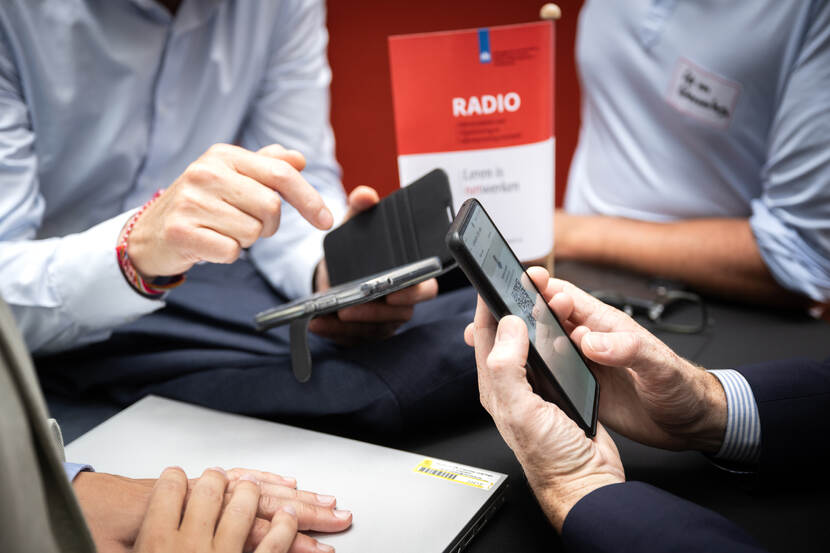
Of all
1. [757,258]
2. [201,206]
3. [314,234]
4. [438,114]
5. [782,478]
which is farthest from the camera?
[314,234]

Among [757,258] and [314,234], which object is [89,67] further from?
[757,258]

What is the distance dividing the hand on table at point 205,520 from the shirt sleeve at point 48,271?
361 mm

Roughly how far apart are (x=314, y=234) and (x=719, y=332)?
27.1 inches

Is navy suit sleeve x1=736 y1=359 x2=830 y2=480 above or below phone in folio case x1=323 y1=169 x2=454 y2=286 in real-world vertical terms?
below

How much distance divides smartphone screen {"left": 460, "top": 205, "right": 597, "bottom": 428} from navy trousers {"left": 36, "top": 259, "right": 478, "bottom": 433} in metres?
0.15

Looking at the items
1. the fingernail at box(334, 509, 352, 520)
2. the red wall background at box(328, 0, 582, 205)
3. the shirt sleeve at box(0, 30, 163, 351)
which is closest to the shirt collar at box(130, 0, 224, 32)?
the shirt sleeve at box(0, 30, 163, 351)

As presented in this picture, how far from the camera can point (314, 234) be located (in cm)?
114

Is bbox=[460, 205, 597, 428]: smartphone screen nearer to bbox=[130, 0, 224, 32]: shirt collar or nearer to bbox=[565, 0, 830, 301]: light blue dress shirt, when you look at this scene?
bbox=[565, 0, 830, 301]: light blue dress shirt

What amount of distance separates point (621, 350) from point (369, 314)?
396mm

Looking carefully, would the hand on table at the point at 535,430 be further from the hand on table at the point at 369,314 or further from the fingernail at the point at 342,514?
the hand on table at the point at 369,314

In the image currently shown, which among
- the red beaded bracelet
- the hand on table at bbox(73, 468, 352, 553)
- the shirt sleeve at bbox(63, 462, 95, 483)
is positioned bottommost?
the hand on table at bbox(73, 468, 352, 553)

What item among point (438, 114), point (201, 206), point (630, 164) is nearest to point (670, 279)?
point (630, 164)

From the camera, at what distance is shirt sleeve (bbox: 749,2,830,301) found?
38.5 inches

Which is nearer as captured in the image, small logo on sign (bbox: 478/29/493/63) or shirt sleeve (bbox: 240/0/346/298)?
small logo on sign (bbox: 478/29/493/63)
